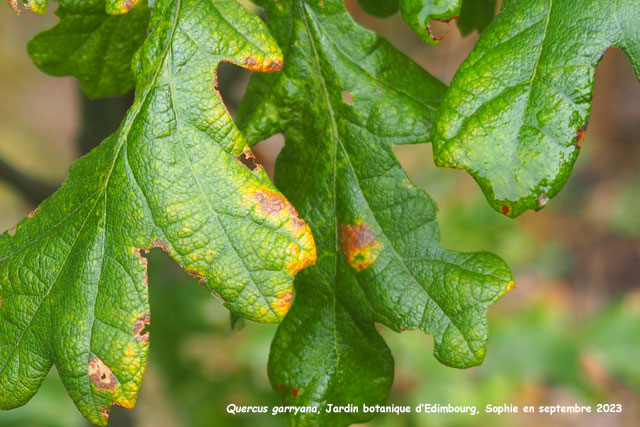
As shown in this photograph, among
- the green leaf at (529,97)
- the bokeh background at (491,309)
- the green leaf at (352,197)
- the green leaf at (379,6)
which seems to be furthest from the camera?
the bokeh background at (491,309)

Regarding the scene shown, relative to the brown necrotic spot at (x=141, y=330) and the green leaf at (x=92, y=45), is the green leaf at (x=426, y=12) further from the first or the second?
the brown necrotic spot at (x=141, y=330)

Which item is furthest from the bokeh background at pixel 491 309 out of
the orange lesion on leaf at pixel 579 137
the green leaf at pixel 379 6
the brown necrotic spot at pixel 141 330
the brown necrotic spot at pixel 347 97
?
the orange lesion on leaf at pixel 579 137

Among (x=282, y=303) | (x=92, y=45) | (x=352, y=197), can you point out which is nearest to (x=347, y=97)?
(x=352, y=197)

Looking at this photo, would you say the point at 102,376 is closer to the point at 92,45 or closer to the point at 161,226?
the point at 161,226

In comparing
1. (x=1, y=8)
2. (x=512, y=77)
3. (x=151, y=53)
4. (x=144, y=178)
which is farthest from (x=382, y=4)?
Answer: (x=1, y=8)

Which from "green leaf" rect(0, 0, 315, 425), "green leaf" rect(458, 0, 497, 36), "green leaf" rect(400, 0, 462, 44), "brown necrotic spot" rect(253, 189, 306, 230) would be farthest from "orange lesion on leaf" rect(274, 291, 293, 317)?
"green leaf" rect(458, 0, 497, 36)

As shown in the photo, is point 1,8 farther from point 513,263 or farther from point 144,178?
point 144,178

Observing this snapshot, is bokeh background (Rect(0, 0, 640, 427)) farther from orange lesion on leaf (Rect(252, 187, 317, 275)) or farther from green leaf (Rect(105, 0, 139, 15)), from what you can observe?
orange lesion on leaf (Rect(252, 187, 317, 275))
